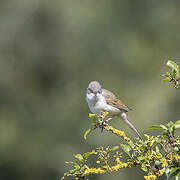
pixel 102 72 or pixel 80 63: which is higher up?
pixel 80 63

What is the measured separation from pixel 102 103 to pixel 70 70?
24.6 ft

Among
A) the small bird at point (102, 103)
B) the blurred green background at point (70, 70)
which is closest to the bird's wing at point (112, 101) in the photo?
the small bird at point (102, 103)

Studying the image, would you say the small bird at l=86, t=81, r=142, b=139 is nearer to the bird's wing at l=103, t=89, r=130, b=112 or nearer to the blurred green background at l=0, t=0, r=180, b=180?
the bird's wing at l=103, t=89, r=130, b=112

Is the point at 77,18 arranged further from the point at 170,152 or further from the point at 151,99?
the point at 170,152

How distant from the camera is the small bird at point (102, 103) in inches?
196

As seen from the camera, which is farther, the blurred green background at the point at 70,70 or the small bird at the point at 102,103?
the blurred green background at the point at 70,70

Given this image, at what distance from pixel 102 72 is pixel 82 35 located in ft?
5.23

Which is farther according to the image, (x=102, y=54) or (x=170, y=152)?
(x=102, y=54)

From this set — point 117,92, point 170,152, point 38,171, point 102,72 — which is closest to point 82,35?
point 102,72

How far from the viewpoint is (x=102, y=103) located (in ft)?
16.8

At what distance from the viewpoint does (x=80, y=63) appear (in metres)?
12.5

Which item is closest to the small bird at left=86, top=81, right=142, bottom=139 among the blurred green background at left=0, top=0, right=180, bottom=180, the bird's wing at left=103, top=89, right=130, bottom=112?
the bird's wing at left=103, top=89, right=130, bottom=112

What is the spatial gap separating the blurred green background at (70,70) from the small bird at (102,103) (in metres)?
4.81

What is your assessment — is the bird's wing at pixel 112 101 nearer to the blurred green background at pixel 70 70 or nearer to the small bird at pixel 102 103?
the small bird at pixel 102 103
